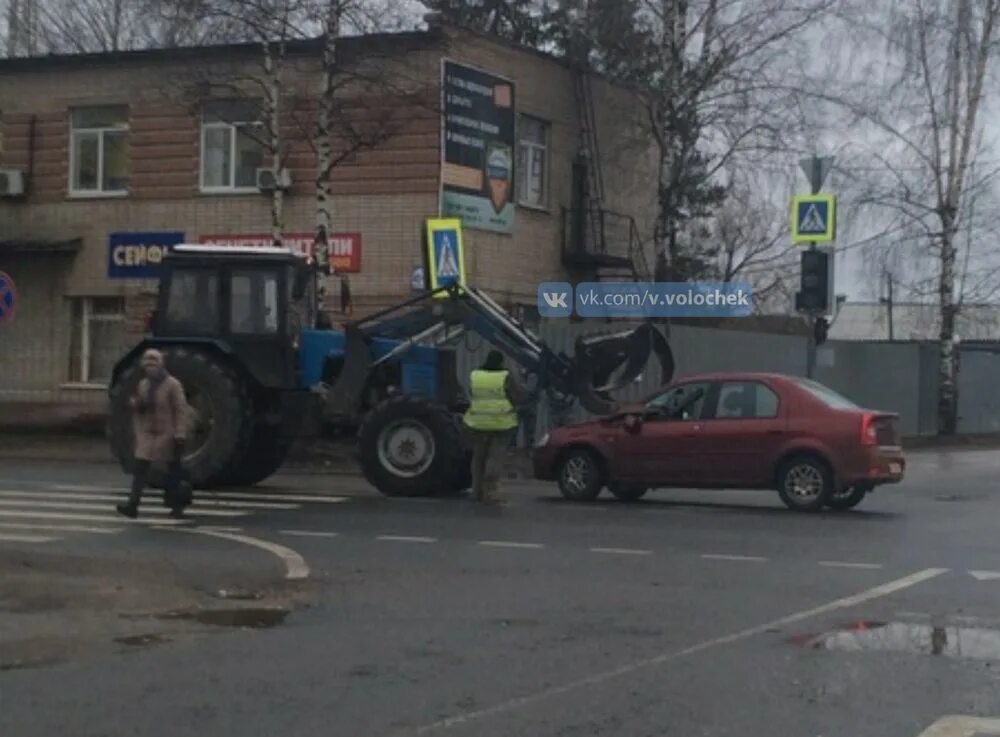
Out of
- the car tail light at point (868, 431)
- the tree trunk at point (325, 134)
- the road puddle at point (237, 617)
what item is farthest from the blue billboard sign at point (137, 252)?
the road puddle at point (237, 617)

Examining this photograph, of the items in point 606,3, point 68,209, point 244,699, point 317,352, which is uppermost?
point 606,3

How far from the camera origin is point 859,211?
41375 mm

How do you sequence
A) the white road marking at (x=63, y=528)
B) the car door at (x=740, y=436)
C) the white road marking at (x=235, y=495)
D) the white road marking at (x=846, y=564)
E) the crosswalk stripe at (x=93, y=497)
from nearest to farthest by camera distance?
1. the white road marking at (x=846, y=564)
2. the white road marking at (x=63, y=528)
3. the car door at (x=740, y=436)
4. the crosswalk stripe at (x=93, y=497)
5. the white road marking at (x=235, y=495)

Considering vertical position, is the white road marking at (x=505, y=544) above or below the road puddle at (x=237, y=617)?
above

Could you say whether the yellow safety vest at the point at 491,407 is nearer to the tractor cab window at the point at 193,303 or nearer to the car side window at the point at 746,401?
the car side window at the point at 746,401

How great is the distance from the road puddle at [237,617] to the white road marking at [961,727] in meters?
4.67

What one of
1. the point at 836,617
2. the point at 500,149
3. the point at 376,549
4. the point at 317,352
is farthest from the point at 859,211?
the point at 836,617

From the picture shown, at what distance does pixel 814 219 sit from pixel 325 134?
7.84 metres

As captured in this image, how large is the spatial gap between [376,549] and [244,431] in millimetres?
6251

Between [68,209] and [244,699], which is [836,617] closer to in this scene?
[244,699]

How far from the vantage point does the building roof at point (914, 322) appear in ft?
159

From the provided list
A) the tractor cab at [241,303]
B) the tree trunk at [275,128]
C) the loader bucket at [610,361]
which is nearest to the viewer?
the loader bucket at [610,361]

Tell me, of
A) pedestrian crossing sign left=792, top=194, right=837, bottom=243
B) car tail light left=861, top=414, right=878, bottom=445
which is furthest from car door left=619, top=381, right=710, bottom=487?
pedestrian crossing sign left=792, top=194, right=837, bottom=243

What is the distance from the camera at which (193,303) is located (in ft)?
73.2
